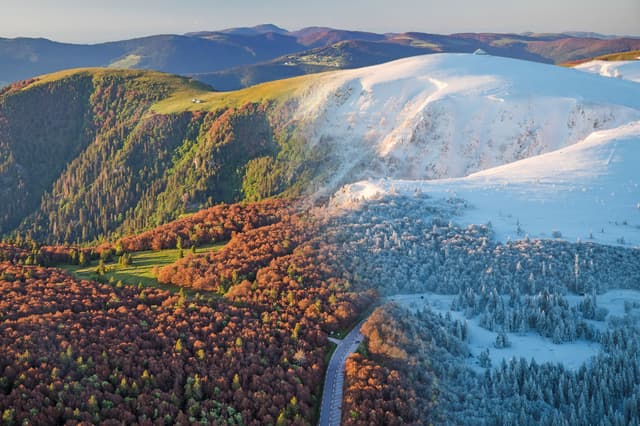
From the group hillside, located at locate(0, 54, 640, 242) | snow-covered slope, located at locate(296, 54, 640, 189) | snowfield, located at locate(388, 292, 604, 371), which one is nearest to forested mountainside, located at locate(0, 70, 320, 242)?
hillside, located at locate(0, 54, 640, 242)

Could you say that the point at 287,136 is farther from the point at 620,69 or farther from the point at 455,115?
the point at 620,69

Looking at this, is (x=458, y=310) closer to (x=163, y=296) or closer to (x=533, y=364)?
(x=533, y=364)

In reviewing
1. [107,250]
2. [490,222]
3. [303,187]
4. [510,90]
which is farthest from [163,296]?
[510,90]

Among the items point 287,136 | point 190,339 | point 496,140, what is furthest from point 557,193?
point 287,136

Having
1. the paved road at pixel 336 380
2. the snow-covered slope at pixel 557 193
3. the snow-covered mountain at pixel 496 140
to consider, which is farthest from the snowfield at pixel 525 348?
the snow-covered mountain at pixel 496 140

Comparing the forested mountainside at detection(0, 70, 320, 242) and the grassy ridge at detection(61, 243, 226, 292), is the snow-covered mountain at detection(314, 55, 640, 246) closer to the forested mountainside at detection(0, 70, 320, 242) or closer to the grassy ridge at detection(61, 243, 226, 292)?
the forested mountainside at detection(0, 70, 320, 242)

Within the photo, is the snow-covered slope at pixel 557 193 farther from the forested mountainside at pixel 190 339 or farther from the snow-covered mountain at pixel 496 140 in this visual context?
the forested mountainside at pixel 190 339
